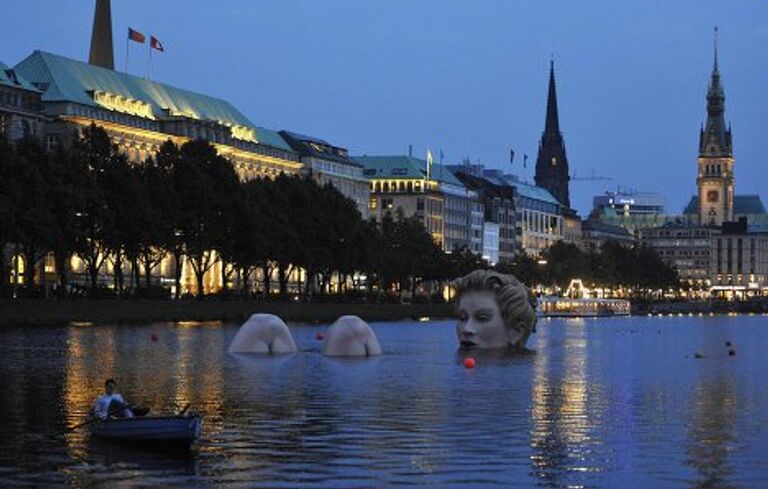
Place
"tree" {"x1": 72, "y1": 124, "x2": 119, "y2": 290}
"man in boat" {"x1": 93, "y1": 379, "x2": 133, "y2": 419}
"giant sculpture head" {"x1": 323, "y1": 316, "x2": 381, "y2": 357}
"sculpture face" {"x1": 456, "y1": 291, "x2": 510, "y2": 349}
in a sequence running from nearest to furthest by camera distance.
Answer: "man in boat" {"x1": 93, "y1": 379, "x2": 133, "y2": 419} < "giant sculpture head" {"x1": 323, "y1": 316, "x2": 381, "y2": 357} < "sculpture face" {"x1": 456, "y1": 291, "x2": 510, "y2": 349} < "tree" {"x1": 72, "y1": 124, "x2": 119, "y2": 290}

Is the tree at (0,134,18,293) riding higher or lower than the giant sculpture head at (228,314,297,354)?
higher

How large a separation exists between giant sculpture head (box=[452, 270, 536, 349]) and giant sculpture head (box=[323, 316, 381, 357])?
7.14m

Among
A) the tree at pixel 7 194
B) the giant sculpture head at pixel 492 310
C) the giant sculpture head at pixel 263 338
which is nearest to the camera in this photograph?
the giant sculpture head at pixel 263 338

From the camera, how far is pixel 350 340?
344 ft

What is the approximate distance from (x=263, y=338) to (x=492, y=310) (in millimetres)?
14230

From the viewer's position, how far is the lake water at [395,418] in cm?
4559

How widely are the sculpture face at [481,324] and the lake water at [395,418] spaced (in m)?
Answer: 3.01

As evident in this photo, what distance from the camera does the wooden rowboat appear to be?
48.9 metres

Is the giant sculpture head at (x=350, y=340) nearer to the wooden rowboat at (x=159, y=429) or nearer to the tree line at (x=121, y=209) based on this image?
the tree line at (x=121, y=209)

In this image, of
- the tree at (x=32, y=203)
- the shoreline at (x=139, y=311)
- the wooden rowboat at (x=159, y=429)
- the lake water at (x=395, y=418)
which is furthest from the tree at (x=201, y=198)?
the wooden rowboat at (x=159, y=429)

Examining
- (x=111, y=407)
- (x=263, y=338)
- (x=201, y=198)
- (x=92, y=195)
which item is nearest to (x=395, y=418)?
(x=111, y=407)

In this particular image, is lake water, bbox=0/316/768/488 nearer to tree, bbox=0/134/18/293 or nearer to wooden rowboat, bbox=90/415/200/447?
wooden rowboat, bbox=90/415/200/447

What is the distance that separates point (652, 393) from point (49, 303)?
7868 cm

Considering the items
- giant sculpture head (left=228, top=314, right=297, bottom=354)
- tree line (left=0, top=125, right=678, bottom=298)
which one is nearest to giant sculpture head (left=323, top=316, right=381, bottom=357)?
giant sculpture head (left=228, top=314, right=297, bottom=354)
